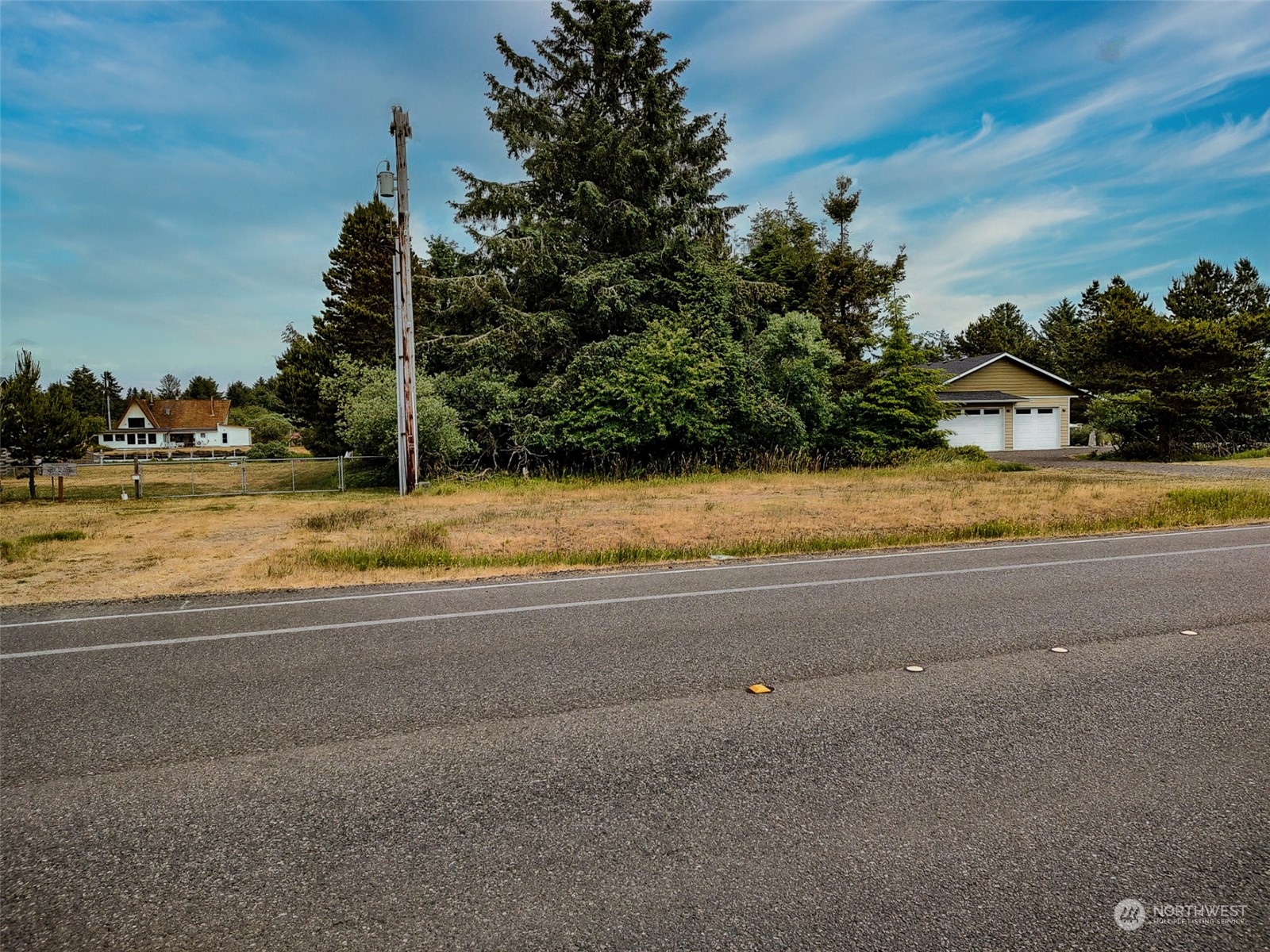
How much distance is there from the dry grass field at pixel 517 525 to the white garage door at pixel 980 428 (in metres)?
15.5

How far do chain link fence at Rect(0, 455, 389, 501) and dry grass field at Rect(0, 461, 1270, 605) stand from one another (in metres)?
1.71

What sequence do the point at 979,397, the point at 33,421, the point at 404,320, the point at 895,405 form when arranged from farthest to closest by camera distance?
the point at 979,397
the point at 895,405
the point at 33,421
the point at 404,320

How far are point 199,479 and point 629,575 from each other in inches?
1028

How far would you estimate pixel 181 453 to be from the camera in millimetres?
60688

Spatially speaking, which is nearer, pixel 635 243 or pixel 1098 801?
pixel 1098 801

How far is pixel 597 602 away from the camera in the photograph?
6523mm

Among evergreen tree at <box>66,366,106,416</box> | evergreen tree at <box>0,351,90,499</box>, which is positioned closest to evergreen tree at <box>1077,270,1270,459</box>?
evergreen tree at <box>0,351,90,499</box>

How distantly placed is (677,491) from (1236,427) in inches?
1044

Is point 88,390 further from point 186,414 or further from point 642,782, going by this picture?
point 642,782

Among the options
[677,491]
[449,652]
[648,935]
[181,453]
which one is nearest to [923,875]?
[648,935]

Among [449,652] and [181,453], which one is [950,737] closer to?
[449,652]

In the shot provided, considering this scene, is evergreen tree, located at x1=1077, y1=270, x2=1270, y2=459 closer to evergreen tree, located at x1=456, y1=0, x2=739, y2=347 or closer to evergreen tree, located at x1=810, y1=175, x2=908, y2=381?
evergreen tree, located at x1=810, y1=175, x2=908, y2=381

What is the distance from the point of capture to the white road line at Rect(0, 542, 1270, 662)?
5293 millimetres

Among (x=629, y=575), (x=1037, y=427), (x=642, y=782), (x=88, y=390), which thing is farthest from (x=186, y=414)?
(x=642, y=782)
